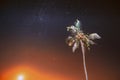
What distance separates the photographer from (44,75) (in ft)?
25.4

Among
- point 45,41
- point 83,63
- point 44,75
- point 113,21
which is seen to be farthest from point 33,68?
point 113,21

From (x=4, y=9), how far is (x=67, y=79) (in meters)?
2.93

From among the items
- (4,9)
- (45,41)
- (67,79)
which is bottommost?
(67,79)

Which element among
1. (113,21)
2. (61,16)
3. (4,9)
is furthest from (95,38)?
(4,9)

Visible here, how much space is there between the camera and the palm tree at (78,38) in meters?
7.97

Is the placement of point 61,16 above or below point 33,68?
above

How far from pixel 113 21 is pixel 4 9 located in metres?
3.50

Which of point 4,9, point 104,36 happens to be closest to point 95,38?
point 104,36

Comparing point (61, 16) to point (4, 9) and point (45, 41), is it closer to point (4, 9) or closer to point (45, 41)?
point (45, 41)

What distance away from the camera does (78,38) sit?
8328 millimetres

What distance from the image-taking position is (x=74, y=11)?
7961 mm

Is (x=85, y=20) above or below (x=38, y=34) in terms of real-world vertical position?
above

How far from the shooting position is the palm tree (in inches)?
314

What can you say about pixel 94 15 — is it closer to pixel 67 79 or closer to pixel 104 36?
pixel 104 36
